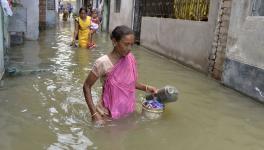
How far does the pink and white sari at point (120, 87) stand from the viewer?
3662 millimetres

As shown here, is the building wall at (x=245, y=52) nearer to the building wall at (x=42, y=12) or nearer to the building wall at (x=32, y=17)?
the building wall at (x=32, y=17)

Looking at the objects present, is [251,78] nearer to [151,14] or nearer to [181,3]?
[181,3]

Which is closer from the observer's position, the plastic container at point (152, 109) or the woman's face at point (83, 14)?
the plastic container at point (152, 109)

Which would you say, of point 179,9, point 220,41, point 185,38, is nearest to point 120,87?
point 220,41

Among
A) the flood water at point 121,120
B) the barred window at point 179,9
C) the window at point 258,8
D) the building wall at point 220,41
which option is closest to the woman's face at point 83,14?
the barred window at point 179,9

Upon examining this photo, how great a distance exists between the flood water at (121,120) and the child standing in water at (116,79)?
22 centimetres

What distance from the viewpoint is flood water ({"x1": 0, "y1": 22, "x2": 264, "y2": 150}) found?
3.74 m

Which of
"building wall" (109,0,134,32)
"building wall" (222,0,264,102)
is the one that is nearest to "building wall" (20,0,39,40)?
"building wall" (109,0,134,32)

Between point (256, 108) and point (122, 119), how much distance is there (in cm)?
244

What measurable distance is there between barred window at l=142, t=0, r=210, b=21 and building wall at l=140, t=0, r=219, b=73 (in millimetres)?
264

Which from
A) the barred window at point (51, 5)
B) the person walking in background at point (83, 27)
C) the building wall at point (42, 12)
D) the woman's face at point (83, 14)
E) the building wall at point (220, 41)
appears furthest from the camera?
the barred window at point (51, 5)

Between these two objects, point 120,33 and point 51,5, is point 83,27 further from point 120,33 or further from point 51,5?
point 51,5

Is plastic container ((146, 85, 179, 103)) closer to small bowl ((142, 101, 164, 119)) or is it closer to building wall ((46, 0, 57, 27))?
small bowl ((142, 101, 164, 119))

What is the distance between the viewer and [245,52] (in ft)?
20.2
